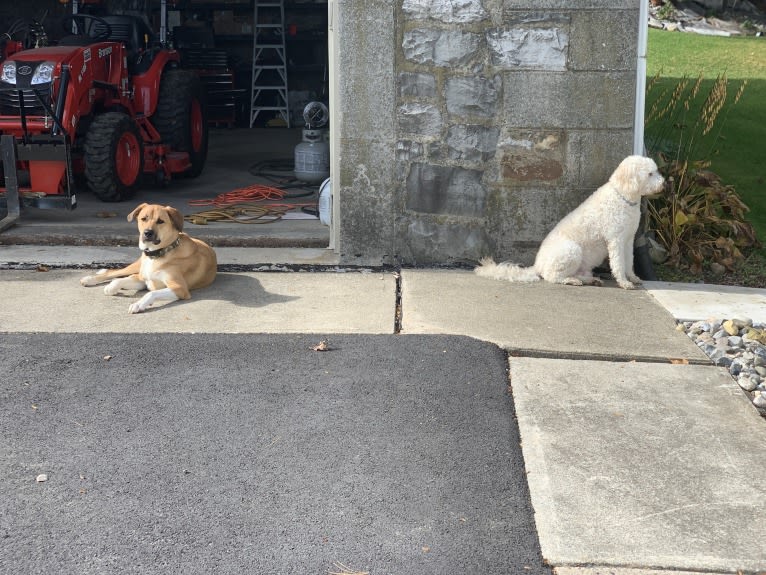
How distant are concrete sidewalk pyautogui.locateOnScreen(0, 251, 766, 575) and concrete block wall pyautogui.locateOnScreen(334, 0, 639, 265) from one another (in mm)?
398

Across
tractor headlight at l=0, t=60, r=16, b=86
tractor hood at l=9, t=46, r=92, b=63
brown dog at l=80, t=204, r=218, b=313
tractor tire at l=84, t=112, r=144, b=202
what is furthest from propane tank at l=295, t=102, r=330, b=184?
brown dog at l=80, t=204, r=218, b=313

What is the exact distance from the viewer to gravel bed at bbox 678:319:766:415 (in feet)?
14.7

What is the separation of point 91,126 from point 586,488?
5596 millimetres

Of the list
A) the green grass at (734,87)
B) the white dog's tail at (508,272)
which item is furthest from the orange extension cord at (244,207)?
the green grass at (734,87)

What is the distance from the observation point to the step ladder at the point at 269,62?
13.9 m

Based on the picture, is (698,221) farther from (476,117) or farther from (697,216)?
(476,117)

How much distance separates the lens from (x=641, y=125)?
238 inches

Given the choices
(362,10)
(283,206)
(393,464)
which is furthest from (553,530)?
(283,206)

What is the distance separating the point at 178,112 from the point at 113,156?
134 centimetres

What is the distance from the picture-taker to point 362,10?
19.4 feet

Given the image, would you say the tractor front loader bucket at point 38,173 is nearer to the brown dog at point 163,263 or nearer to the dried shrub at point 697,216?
the brown dog at point 163,263

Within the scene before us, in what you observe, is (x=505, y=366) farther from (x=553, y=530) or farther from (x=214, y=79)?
(x=214, y=79)

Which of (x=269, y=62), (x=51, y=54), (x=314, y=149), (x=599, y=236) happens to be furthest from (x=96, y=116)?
(x=269, y=62)

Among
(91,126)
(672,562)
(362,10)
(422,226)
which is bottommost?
(672,562)
